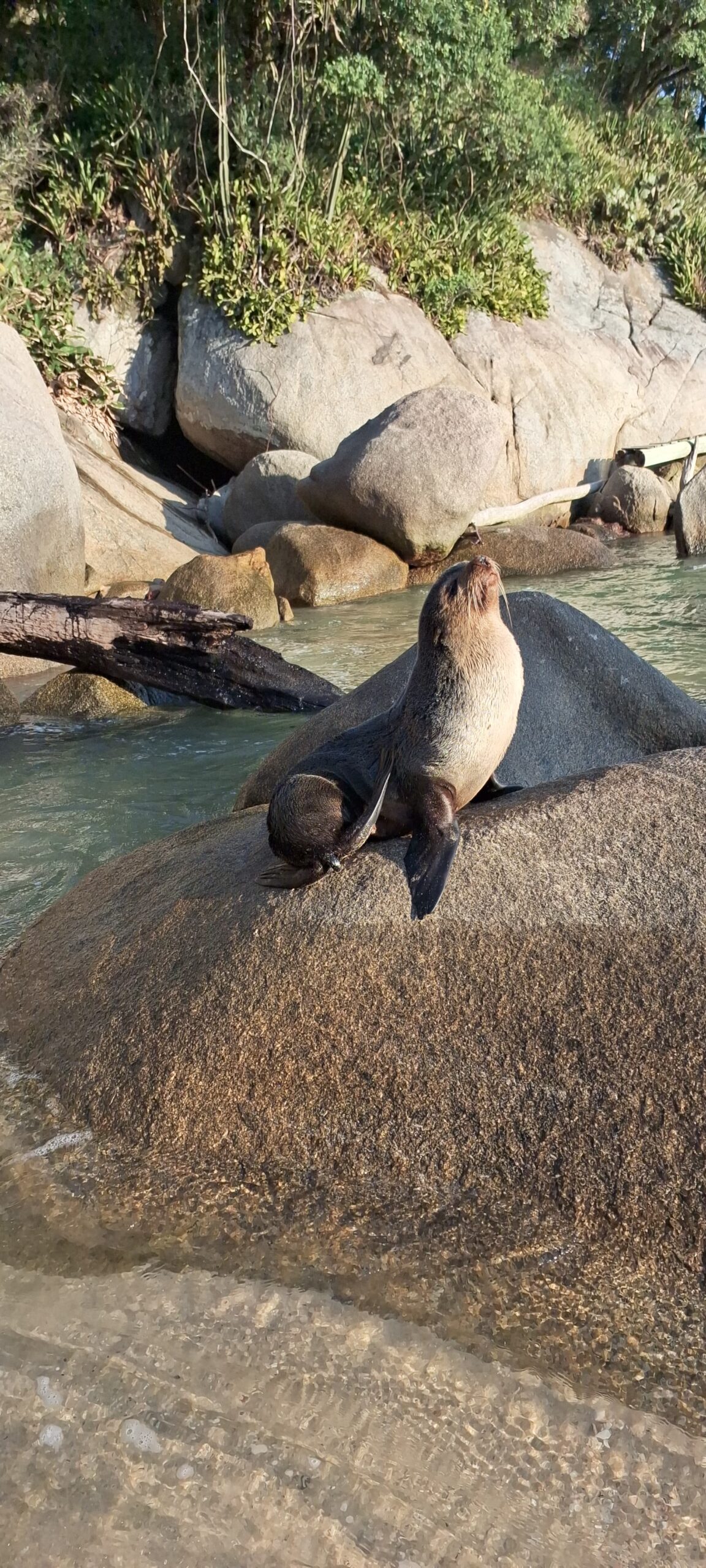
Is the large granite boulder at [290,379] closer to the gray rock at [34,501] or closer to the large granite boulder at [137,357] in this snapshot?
the large granite boulder at [137,357]

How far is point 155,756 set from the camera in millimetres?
7953

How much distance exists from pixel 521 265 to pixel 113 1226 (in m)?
22.0

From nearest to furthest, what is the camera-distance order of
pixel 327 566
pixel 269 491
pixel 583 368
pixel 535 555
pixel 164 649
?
pixel 164 649 < pixel 327 566 < pixel 535 555 < pixel 269 491 < pixel 583 368

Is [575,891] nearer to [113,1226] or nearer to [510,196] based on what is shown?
[113,1226]

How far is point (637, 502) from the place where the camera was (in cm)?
1911

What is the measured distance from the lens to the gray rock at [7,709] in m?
8.84

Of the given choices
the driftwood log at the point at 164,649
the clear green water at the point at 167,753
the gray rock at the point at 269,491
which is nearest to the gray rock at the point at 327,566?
the clear green water at the point at 167,753

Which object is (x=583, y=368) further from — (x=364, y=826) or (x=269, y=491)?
(x=364, y=826)

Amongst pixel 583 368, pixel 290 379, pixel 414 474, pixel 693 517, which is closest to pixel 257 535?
pixel 414 474

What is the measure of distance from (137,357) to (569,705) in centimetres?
1581

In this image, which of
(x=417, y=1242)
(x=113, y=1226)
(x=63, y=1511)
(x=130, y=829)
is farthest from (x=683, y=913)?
(x=130, y=829)

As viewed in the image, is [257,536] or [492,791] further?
[257,536]

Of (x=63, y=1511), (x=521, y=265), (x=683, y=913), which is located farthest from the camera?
(x=521, y=265)

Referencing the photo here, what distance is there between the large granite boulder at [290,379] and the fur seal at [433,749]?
15.0m
